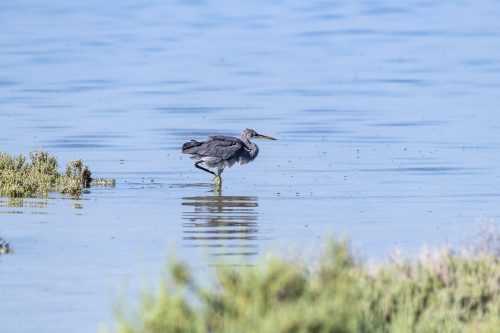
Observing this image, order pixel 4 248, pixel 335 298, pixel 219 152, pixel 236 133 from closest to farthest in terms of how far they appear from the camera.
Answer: pixel 335 298 → pixel 4 248 → pixel 219 152 → pixel 236 133

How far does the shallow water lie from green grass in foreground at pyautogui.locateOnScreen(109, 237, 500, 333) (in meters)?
0.57

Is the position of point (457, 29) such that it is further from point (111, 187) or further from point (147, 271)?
point (147, 271)

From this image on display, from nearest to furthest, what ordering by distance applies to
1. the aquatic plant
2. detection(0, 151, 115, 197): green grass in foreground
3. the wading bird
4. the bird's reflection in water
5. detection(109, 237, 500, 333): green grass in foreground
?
detection(109, 237, 500, 333): green grass in foreground → the aquatic plant → the bird's reflection in water → detection(0, 151, 115, 197): green grass in foreground → the wading bird

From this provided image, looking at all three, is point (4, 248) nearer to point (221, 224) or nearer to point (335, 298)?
point (221, 224)

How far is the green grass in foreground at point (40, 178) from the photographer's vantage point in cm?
1862

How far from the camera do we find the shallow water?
46.7 feet

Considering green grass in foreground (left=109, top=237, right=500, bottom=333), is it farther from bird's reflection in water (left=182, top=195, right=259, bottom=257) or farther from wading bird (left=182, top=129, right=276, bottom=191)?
wading bird (left=182, top=129, right=276, bottom=191)

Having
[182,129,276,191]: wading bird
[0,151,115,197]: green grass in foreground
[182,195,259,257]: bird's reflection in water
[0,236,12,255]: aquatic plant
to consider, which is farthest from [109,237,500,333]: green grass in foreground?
[182,129,276,191]: wading bird

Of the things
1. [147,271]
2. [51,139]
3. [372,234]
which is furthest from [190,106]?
[147,271]

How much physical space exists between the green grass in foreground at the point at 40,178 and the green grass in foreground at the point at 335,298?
839cm

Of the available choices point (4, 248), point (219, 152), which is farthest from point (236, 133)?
point (4, 248)

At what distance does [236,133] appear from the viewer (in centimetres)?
2842

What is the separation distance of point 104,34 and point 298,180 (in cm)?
4294

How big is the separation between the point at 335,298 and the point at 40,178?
11005mm
